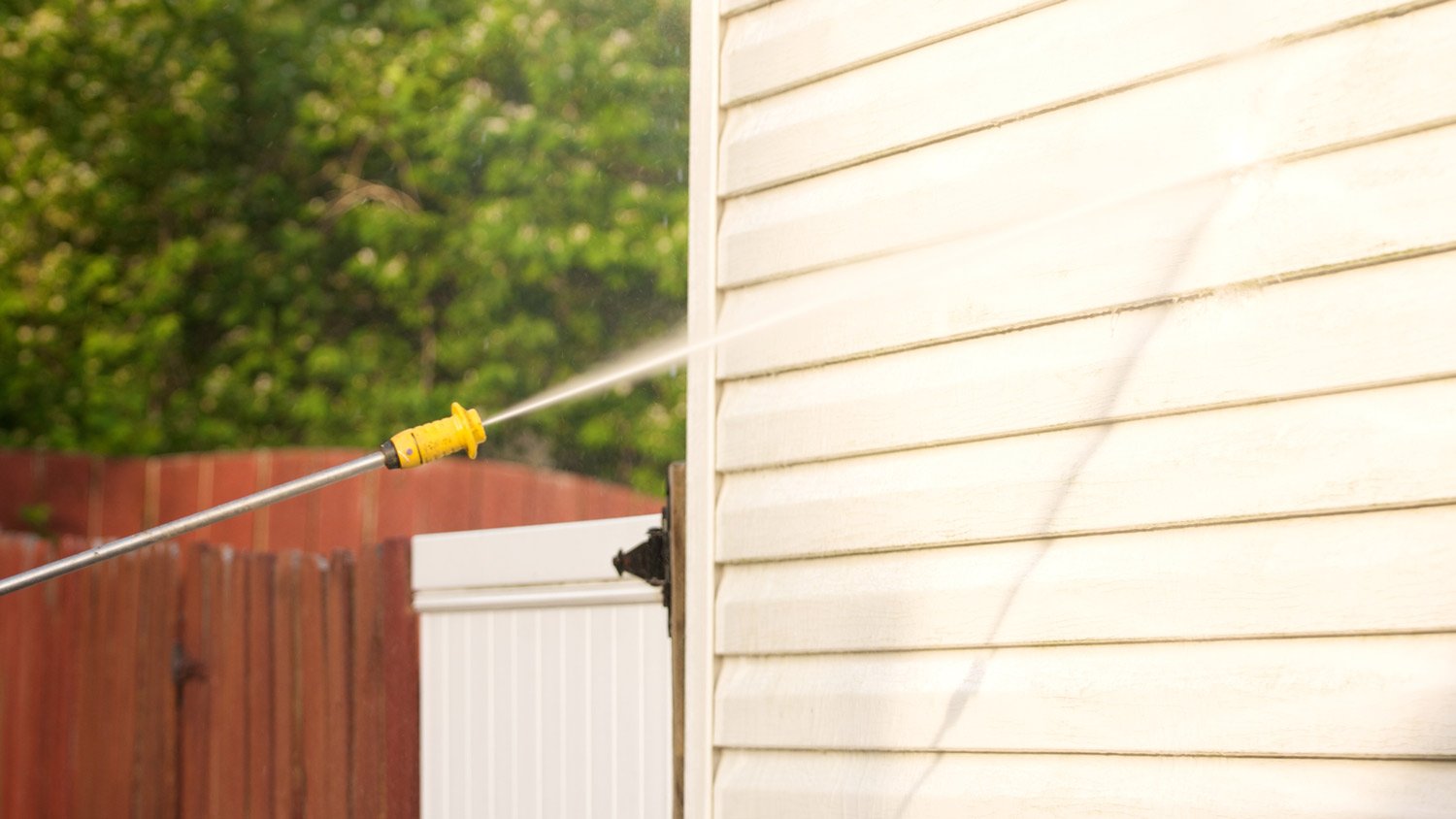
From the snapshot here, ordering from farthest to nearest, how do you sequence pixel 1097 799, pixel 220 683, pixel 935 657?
pixel 220 683 → pixel 935 657 → pixel 1097 799

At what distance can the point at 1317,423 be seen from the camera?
173 centimetres

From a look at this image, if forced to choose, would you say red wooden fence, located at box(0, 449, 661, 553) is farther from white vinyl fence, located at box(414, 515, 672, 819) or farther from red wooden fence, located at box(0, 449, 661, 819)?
white vinyl fence, located at box(414, 515, 672, 819)

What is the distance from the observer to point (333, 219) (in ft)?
34.5

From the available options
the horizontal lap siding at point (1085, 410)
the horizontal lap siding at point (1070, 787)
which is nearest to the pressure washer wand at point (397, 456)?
the horizontal lap siding at point (1085, 410)

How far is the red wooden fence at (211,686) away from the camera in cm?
383

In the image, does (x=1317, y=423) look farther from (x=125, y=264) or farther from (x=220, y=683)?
(x=125, y=264)

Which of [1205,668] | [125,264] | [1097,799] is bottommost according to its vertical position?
[1097,799]

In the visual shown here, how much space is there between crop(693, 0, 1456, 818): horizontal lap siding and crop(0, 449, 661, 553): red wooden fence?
4.55 metres

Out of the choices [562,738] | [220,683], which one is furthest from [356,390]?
[562,738]

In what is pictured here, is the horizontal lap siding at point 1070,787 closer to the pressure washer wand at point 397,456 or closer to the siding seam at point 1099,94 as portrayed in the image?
the pressure washer wand at point 397,456

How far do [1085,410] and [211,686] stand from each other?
3168 millimetres

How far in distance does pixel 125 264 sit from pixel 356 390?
5.81 feet

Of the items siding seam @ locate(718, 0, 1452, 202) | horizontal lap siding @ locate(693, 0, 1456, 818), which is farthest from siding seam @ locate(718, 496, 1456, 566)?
siding seam @ locate(718, 0, 1452, 202)

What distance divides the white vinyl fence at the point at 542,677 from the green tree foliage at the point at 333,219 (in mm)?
5954
